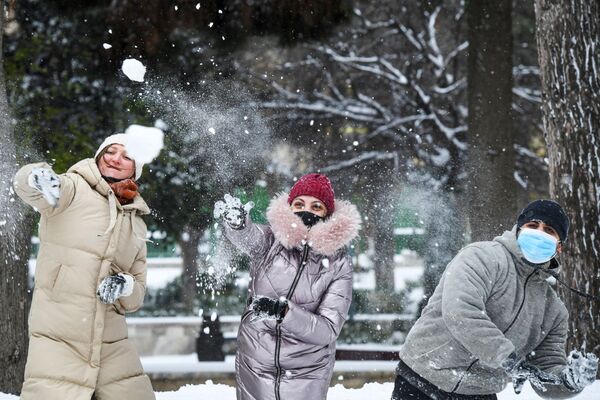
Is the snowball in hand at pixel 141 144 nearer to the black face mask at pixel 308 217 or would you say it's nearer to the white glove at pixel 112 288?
the white glove at pixel 112 288

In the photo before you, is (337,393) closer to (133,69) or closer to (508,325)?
(508,325)

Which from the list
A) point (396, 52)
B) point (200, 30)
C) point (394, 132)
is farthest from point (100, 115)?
point (396, 52)

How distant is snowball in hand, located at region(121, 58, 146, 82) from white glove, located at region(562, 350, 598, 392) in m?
7.86

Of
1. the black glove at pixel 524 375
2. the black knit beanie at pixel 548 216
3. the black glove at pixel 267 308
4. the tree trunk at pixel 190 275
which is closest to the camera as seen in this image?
the black glove at pixel 524 375

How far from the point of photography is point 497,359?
3238 millimetres

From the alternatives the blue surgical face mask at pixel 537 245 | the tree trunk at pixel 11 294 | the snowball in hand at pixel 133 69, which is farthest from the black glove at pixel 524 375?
the snowball in hand at pixel 133 69

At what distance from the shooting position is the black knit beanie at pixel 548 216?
11.6ft

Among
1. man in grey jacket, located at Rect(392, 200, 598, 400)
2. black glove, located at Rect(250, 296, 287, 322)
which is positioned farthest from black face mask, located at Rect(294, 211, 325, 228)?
man in grey jacket, located at Rect(392, 200, 598, 400)

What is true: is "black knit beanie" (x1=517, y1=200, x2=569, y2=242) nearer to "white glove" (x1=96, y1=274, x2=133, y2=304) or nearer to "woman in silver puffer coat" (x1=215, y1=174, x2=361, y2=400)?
"woman in silver puffer coat" (x1=215, y1=174, x2=361, y2=400)

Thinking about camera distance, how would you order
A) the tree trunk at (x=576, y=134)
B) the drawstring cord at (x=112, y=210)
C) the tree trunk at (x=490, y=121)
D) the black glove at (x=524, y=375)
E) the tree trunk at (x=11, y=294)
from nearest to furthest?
the black glove at (x=524, y=375), the drawstring cord at (x=112, y=210), the tree trunk at (x=576, y=134), the tree trunk at (x=11, y=294), the tree trunk at (x=490, y=121)

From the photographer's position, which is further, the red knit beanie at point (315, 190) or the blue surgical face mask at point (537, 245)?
the red knit beanie at point (315, 190)

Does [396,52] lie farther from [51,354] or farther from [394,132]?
[51,354]

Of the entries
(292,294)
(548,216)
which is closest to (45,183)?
(292,294)

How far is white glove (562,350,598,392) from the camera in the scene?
3506 millimetres
